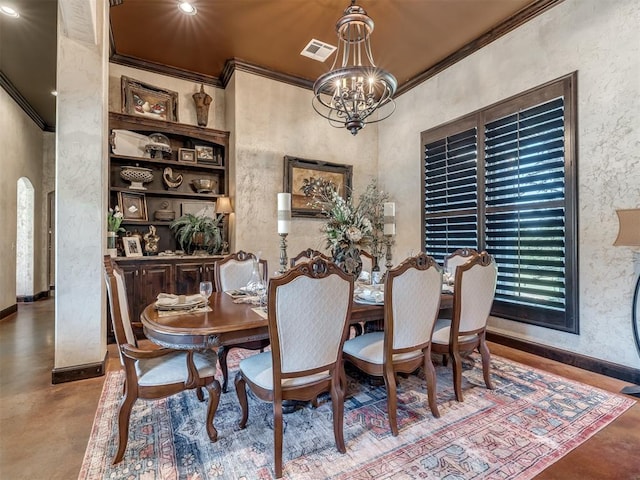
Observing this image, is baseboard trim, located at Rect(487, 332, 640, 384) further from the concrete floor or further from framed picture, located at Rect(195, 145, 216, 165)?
framed picture, located at Rect(195, 145, 216, 165)

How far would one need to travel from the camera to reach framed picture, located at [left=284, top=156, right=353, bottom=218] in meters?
4.62

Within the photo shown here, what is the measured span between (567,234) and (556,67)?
5.47 ft

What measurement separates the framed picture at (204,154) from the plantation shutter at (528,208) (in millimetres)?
3636

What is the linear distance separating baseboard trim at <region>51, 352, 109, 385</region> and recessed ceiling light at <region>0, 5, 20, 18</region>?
11.9 feet

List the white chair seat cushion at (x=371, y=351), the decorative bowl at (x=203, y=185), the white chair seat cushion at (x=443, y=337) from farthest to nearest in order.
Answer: the decorative bowl at (x=203, y=185), the white chair seat cushion at (x=443, y=337), the white chair seat cushion at (x=371, y=351)

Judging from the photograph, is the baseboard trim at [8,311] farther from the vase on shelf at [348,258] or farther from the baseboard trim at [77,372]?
the vase on shelf at [348,258]

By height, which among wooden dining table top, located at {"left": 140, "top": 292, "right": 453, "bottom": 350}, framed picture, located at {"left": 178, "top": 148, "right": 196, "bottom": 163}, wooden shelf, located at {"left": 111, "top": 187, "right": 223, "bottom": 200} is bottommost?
wooden dining table top, located at {"left": 140, "top": 292, "right": 453, "bottom": 350}

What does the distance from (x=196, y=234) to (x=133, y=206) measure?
34.6 inches

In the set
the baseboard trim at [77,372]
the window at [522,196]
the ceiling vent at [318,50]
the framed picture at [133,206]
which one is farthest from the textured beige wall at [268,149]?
the baseboard trim at [77,372]

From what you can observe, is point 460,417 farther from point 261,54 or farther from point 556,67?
point 261,54

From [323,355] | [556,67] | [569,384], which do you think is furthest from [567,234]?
[323,355]

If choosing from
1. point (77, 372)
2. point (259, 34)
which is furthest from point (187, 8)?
point (77, 372)

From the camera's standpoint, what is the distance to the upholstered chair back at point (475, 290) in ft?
7.14

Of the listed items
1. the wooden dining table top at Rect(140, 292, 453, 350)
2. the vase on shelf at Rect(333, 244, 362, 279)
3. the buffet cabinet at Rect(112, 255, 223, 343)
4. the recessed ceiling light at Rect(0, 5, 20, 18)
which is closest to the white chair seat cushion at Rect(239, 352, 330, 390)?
the wooden dining table top at Rect(140, 292, 453, 350)
